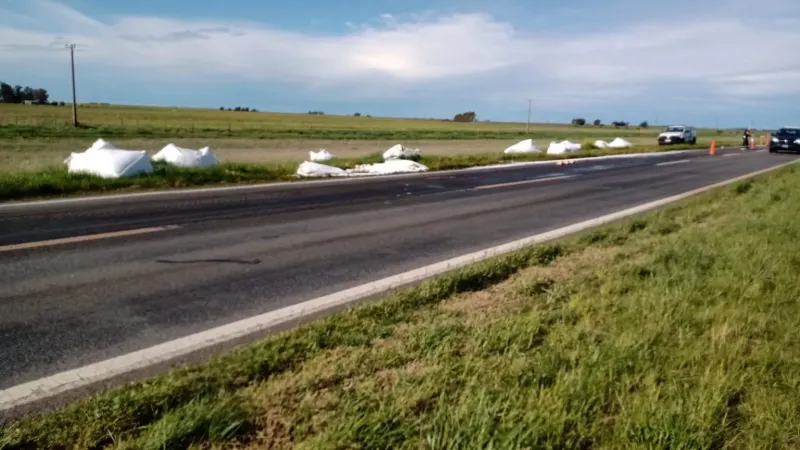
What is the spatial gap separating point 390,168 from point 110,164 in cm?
835

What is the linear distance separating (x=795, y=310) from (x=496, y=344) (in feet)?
8.46

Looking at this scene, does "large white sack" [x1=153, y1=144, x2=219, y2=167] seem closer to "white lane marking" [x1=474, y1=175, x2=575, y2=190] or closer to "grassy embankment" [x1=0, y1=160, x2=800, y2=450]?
"white lane marking" [x1=474, y1=175, x2=575, y2=190]

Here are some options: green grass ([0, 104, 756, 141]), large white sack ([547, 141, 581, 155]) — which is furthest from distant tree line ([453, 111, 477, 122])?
large white sack ([547, 141, 581, 155])

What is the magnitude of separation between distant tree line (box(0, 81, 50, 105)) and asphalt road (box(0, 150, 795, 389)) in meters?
127

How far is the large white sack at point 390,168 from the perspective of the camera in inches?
719

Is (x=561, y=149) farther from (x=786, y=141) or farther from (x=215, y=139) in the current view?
(x=215, y=139)

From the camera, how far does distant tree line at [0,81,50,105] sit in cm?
11538

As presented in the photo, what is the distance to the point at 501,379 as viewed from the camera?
10.6 ft

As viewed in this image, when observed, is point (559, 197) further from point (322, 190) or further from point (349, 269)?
point (349, 269)

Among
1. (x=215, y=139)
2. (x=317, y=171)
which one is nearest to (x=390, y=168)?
(x=317, y=171)

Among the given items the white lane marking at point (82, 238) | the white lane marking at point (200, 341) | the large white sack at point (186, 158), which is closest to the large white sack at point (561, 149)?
the large white sack at point (186, 158)

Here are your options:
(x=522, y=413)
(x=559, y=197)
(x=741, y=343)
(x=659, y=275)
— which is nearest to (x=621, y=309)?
(x=741, y=343)

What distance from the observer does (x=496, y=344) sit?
3.77 m

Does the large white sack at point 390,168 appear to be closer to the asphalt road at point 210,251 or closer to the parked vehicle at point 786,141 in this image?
the asphalt road at point 210,251
